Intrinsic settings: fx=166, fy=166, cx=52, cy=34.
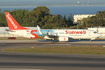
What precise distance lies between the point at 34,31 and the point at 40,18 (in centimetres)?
6211

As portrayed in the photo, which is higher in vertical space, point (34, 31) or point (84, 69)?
point (34, 31)

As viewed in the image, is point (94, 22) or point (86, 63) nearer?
point (86, 63)

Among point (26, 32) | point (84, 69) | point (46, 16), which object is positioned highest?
point (46, 16)

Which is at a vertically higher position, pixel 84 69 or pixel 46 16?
pixel 46 16

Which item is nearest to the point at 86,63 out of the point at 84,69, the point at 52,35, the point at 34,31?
the point at 84,69

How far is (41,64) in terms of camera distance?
21266mm

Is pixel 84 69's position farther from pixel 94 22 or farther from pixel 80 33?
pixel 94 22

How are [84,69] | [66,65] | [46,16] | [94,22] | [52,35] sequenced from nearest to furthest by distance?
[84,69]
[66,65]
[52,35]
[94,22]
[46,16]

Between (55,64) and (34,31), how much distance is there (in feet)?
86.8

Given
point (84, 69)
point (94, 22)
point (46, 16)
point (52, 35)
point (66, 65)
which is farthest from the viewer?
point (46, 16)

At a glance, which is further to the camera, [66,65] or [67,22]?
[67,22]

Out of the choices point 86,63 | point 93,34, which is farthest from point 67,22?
point 86,63

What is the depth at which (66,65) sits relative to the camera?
68.1ft

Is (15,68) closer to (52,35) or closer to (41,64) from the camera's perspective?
(41,64)
